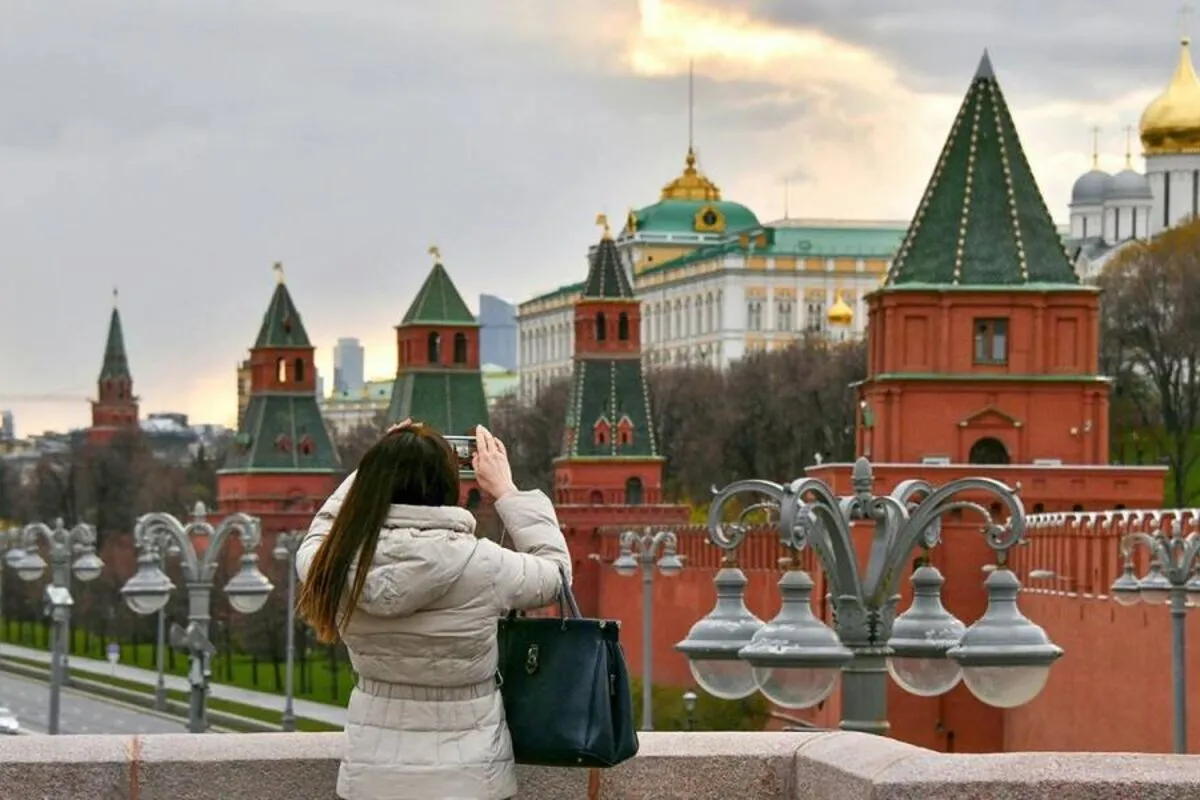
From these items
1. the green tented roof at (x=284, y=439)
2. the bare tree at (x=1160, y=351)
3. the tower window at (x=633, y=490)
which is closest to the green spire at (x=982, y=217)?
the bare tree at (x=1160, y=351)

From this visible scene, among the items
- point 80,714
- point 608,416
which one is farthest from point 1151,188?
point 80,714

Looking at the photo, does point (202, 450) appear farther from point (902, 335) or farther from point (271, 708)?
point (902, 335)

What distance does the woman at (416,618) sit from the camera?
877 centimetres

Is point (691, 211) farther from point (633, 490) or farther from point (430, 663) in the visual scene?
point (430, 663)

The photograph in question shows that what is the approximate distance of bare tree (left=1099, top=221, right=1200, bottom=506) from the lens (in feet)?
290

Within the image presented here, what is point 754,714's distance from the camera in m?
58.2

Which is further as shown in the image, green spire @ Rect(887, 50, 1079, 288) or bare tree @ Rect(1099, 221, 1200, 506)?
bare tree @ Rect(1099, 221, 1200, 506)

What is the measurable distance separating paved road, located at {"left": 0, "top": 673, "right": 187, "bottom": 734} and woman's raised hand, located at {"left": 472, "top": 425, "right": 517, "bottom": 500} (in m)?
49.7

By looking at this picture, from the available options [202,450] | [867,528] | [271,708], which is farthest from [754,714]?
[202,450]

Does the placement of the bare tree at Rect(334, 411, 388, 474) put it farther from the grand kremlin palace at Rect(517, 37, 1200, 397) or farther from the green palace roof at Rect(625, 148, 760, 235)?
the green palace roof at Rect(625, 148, 760, 235)

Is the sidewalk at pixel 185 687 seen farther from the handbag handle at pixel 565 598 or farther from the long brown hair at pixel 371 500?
the long brown hair at pixel 371 500

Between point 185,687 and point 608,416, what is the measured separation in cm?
1354

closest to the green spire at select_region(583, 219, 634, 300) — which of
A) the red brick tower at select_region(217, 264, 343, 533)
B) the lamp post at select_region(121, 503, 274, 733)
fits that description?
the red brick tower at select_region(217, 264, 343, 533)

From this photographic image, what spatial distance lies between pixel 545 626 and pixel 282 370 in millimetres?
98737
